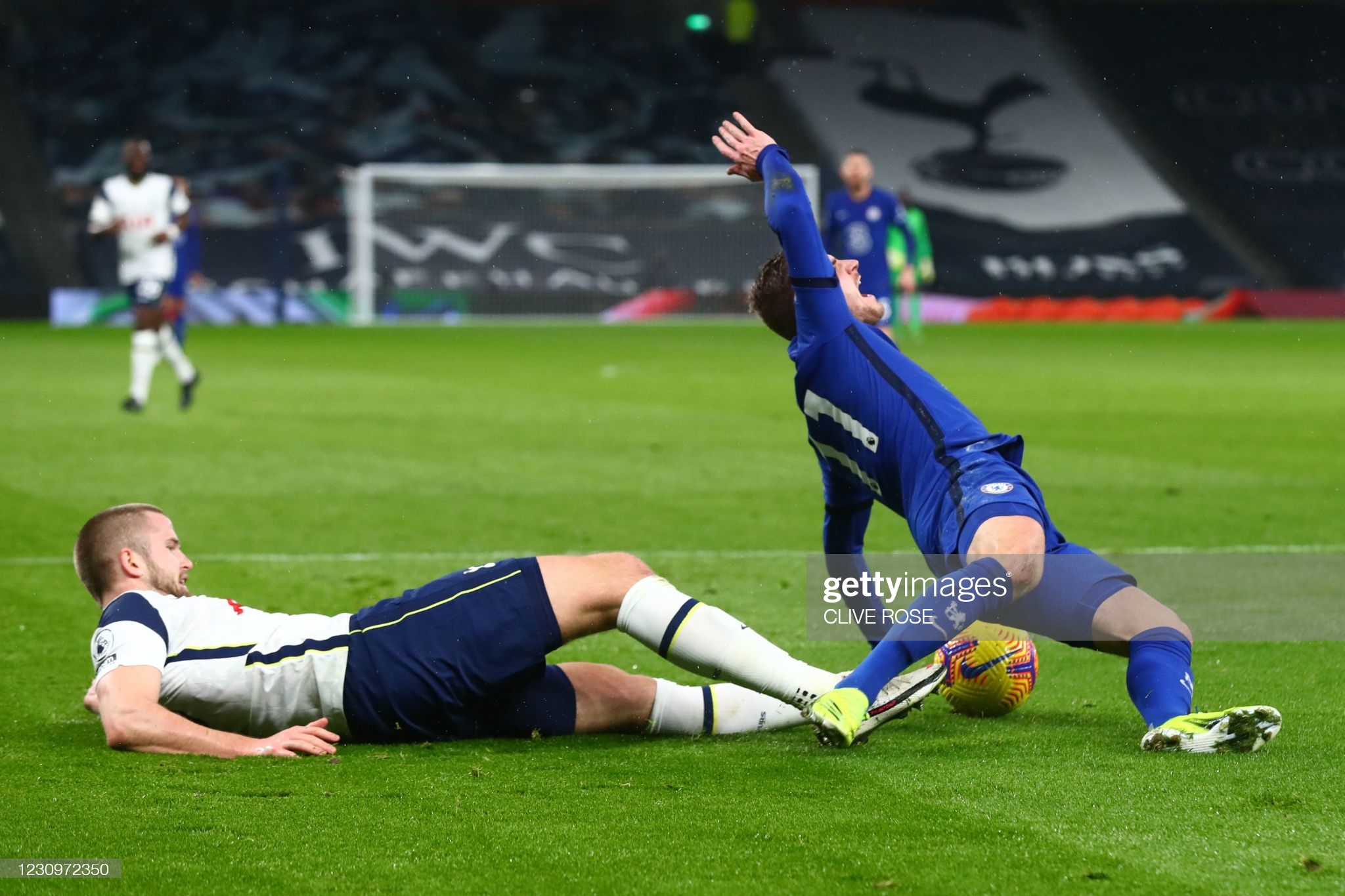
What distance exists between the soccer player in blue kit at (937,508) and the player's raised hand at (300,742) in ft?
3.81

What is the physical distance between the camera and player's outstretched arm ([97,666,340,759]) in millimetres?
3869

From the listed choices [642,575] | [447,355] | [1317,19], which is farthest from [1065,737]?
[1317,19]

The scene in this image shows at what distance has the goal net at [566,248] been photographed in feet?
104

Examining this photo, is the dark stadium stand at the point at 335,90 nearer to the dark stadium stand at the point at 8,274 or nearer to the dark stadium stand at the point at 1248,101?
the dark stadium stand at the point at 8,274

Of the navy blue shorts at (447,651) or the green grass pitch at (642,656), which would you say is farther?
the navy blue shorts at (447,651)

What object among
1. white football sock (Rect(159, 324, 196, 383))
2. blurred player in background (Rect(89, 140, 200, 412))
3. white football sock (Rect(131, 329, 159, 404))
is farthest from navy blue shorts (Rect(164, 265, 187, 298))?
white football sock (Rect(131, 329, 159, 404))

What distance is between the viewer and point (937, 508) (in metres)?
4.06

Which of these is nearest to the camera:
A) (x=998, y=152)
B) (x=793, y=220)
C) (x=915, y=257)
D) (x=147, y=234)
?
(x=793, y=220)

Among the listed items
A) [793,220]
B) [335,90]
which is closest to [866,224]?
[793,220]

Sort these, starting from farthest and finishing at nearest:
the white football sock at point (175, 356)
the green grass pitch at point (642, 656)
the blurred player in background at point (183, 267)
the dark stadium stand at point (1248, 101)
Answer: the dark stadium stand at point (1248, 101) < the blurred player in background at point (183, 267) < the white football sock at point (175, 356) < the green grass pitch at point (642, 656)

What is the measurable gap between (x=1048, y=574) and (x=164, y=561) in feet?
7.26

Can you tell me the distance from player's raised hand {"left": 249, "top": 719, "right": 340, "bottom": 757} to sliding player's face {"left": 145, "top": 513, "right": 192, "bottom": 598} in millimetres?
511

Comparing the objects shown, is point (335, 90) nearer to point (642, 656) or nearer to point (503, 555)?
point (503, 555)

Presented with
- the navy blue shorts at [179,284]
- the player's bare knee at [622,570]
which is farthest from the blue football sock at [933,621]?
the navy blue shorts at [179,284]
